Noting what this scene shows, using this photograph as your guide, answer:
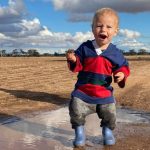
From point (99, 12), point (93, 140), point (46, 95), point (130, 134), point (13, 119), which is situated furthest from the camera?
point (46, 95)

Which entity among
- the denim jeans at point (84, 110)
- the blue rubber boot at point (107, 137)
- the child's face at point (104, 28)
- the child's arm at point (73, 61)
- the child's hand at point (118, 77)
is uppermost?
the child's face at point (104, 28)

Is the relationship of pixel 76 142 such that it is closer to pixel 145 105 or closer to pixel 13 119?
pixel 13 119

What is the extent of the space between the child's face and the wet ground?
1390mm

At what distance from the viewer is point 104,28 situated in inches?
232

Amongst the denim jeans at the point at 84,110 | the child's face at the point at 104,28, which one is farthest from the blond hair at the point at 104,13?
the denim jeans at the point at 84,110

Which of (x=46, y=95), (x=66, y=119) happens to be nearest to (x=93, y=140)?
(x=66, y=119)

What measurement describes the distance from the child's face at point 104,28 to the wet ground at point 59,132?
4.56 feet

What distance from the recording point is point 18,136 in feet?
21.8

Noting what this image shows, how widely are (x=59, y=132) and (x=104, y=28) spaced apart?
1.88m

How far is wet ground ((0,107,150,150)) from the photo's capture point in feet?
20.2

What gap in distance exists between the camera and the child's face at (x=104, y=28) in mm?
5912

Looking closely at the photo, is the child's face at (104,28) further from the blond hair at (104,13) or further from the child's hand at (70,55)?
the child's hand at (70,55)

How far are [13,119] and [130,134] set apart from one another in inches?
83.7

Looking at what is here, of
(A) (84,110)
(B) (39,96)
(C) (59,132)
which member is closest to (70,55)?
(A) (84,110)
